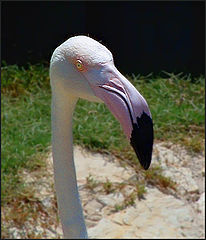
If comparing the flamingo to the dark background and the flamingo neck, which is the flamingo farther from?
the dark background

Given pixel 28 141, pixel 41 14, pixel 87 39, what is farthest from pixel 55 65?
pixel 41 14

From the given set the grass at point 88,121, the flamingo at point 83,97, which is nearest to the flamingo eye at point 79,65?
the flamingo at point 83,97

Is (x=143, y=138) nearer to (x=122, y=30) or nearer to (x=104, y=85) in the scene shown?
(x=104, y=85)

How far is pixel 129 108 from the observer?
180cm

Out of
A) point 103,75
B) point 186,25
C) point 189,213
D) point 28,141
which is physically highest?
point 103,75

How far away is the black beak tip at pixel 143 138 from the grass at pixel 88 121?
2.18m

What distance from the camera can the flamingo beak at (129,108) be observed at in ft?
5.86

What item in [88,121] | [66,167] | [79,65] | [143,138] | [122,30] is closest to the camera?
[143,138]

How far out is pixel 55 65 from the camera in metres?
1.96

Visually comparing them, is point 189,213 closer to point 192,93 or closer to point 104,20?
point 192,93

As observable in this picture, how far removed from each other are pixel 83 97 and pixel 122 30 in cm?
389

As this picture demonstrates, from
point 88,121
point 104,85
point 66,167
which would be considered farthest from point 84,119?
point 104,85

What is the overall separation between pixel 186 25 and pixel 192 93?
908 millimetres

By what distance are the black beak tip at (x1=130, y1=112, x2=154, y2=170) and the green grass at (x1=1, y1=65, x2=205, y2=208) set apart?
220 centimetres
